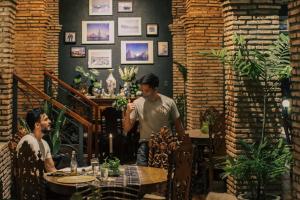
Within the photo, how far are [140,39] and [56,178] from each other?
1103 centimetres

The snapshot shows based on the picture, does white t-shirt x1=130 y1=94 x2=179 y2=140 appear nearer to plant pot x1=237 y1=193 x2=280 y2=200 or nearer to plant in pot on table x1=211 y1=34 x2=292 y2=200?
plant in pot on table x1=211 y1=34 x2=292 y2=200

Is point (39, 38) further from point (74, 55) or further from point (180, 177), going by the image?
point (180, 177)

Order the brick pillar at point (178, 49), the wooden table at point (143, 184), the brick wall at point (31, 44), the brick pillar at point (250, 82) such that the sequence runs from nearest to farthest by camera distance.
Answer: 1. the wooden table at point (143, 184)
2. the brick pillar at point (250, 82)
3. the brick wall at point (31, 44)
4. the brick pillar at point (178, 49)

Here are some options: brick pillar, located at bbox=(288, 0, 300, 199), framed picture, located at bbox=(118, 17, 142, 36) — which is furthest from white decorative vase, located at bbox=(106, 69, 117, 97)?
brick pillar, located at bbox=(288, 0, 300, 199)

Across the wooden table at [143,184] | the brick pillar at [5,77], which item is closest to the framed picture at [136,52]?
the brick pillar at [5,77]

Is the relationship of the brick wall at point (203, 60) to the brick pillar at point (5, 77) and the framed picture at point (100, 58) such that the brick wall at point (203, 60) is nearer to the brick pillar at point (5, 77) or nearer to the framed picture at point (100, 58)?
the brick pillar at point (5, 77)

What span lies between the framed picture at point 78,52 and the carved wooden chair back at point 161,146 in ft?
32.3

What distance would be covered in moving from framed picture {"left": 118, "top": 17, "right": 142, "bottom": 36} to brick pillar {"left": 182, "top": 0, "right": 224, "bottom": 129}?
A: 5251 millimetres

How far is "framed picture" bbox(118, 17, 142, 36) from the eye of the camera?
15.9m

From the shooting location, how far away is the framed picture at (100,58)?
15.8m

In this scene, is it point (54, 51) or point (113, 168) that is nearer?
point (113, 168)

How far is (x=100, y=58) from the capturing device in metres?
15.8

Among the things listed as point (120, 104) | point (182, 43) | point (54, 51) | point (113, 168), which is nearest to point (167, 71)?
point (182, 43)

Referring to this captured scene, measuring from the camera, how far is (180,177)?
475cm
